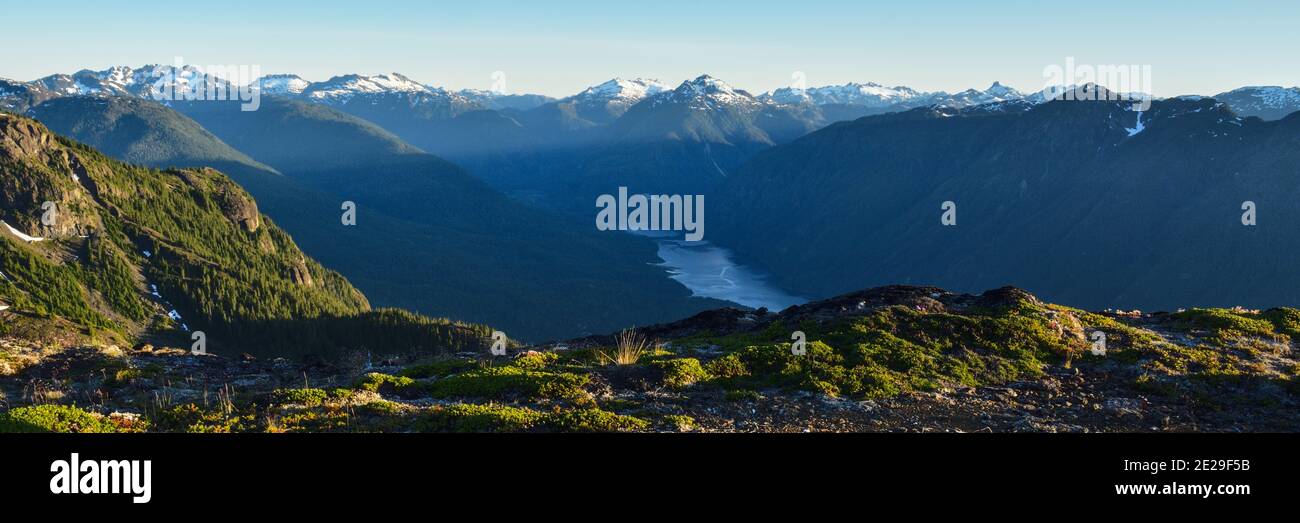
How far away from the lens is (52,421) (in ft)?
61.3

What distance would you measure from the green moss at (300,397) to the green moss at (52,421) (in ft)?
12.8

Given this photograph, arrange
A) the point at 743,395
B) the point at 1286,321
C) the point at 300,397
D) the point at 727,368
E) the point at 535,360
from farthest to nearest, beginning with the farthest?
the point at 1286,321
the point at 535,360
the point at 727,368
the point at 743,395
the point at 300,397

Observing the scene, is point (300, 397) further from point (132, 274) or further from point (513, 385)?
point (132, 274)

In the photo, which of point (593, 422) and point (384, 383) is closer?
point (593, 422)

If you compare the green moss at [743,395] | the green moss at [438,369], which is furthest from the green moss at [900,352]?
the green moss at [438,369]

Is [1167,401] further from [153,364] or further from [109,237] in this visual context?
[109,237]

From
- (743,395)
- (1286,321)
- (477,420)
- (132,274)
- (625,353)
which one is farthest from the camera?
(132,274)

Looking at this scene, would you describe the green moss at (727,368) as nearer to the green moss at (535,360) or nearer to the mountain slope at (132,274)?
the green moss at (535,360)

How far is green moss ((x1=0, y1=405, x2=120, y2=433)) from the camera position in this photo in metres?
18.1

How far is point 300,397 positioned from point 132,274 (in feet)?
544

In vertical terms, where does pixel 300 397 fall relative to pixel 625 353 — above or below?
below

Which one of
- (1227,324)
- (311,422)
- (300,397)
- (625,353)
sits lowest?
(311,422)

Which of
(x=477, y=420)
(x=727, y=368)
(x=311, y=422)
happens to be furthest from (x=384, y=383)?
(x=727, y=368)
